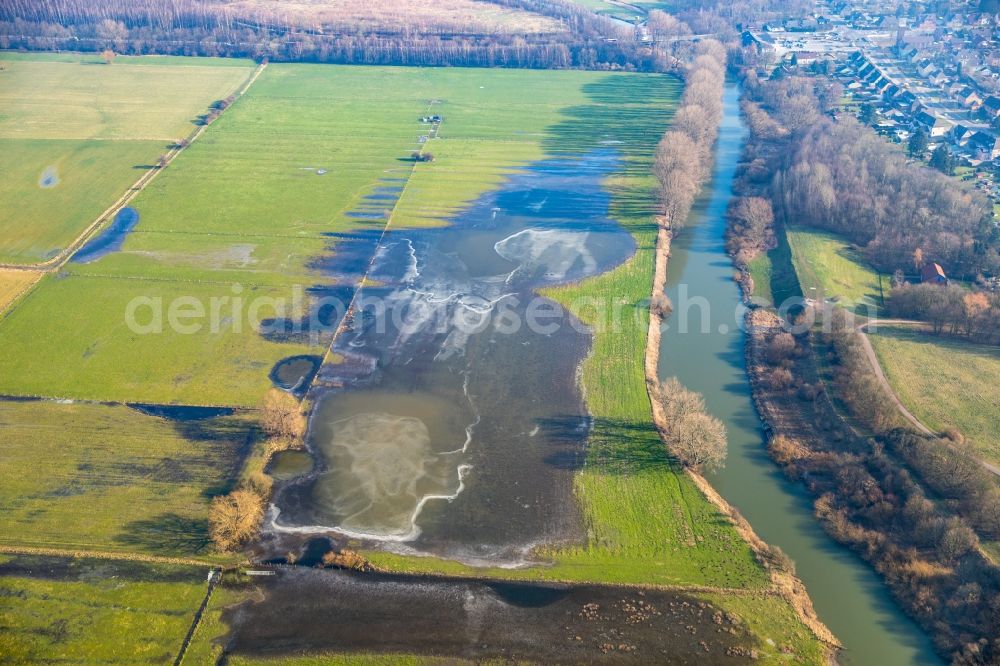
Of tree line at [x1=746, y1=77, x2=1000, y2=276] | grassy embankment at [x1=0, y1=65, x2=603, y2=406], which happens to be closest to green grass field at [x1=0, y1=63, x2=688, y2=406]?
grassy embankment at [x1=0, y1=65, x2=603, y2=406]

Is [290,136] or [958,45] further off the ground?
[958,45]

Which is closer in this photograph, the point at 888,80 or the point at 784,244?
the point at 784,244

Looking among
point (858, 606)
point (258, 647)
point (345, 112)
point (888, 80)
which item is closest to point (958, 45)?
point (888, 80)

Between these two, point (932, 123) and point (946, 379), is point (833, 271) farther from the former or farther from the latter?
point (932, 123)

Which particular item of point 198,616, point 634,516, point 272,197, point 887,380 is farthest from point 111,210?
point 887,380

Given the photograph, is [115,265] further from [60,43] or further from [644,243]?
[60,43]

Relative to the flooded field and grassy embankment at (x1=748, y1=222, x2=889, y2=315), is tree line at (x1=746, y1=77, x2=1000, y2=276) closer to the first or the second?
grassy embankment at (x1=748, y1=222, x2=889, y2=315)
